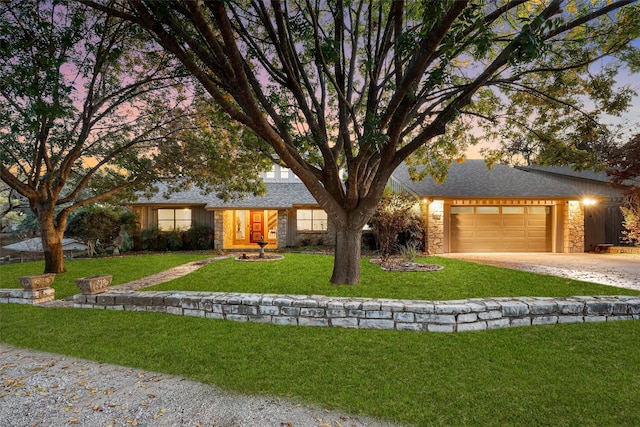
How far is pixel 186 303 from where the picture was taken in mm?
6148

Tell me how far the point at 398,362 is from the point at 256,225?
1658cm

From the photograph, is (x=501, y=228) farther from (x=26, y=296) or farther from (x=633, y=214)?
(x=26, y=296)

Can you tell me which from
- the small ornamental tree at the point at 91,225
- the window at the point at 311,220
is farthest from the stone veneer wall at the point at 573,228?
the small ornamental tree at the point at 91,225

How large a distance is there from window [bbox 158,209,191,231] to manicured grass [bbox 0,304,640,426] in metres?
11.8

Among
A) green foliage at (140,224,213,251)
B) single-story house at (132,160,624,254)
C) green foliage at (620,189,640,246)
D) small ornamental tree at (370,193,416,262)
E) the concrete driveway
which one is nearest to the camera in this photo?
the concrete driveway

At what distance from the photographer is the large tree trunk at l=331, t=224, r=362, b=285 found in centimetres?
728

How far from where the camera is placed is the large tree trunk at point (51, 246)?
1008 cm

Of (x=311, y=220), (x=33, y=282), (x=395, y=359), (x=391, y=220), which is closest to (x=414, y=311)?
(x=395, y=359)

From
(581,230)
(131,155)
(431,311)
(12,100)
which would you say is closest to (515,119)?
(431,311)

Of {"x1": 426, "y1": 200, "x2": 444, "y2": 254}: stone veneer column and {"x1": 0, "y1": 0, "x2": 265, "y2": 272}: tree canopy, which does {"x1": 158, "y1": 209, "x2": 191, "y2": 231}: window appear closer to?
{"x1": 0, "y1": 0, "x2": 265, "y2": 272}: tree canopy

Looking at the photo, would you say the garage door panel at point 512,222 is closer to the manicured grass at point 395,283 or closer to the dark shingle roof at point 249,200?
the manicured grass at point 395,283

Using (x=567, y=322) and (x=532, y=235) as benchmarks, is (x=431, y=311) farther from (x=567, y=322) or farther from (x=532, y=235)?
(x=532, y=235)

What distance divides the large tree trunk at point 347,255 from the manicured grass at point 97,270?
18.9 feet

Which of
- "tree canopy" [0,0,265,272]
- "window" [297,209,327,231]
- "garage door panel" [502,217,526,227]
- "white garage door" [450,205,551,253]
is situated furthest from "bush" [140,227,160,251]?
"garage door panel" [502,217,526,227]
